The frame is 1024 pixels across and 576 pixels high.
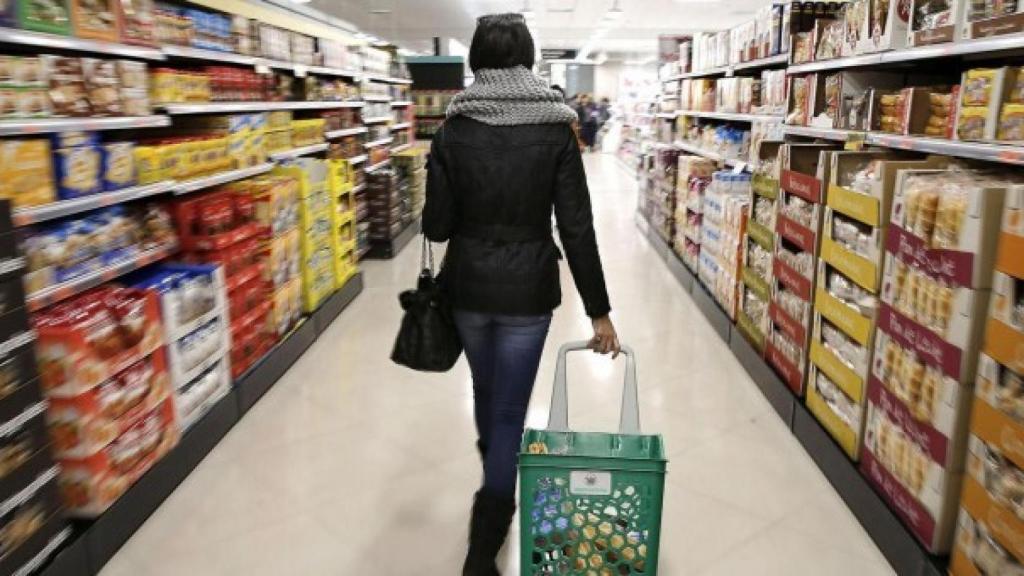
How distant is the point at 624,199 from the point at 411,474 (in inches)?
393

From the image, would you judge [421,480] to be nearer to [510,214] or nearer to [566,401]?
[566,401]

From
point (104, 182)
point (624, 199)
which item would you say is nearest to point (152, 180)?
point (104, 182)

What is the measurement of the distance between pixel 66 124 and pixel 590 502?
2.22m

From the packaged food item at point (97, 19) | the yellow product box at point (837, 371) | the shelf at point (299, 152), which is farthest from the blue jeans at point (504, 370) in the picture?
the shelf at point (299, 152)

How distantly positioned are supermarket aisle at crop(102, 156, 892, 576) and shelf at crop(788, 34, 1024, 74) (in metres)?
1.72

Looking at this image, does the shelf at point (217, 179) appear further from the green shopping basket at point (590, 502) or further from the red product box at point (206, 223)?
the green shopping basket at point (590, 502)

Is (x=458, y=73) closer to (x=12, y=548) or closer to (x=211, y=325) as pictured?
(x=211, y=325)

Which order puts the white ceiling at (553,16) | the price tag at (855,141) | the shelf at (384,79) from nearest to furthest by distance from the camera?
the price tag at (855,141)
the shelf at (384,79)
the white ceiling at (553,16)

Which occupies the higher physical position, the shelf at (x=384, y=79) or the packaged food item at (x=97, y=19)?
the shelf at (x=384, y=79)

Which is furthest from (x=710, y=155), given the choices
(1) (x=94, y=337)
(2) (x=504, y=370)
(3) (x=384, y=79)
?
(1) (x=94, y=337)

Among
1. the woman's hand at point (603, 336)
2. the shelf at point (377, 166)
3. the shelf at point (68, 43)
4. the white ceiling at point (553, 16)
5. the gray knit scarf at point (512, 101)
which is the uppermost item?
the white ceiling at point (553, 16)

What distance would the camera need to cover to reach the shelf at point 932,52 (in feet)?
7.47

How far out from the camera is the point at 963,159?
2.86m

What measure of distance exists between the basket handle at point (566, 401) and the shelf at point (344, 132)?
14.9 feet
